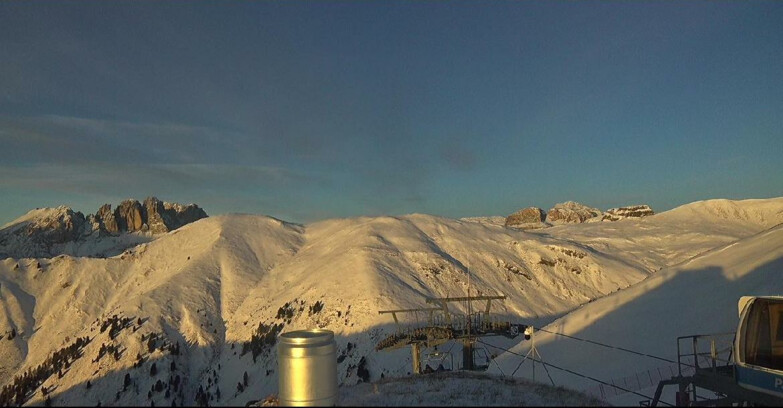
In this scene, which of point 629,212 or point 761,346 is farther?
point 629,212

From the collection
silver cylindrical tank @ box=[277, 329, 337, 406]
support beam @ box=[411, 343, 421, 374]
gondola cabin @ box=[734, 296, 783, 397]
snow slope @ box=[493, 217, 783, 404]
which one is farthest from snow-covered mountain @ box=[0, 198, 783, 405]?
silver cylindrical tank @ box=[277, 329, 337, 406]

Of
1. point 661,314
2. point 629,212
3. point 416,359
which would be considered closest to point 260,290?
point 416,359

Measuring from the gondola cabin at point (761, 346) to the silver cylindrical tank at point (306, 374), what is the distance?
12758 millimetres

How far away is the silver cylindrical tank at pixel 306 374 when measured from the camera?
37.9 ft

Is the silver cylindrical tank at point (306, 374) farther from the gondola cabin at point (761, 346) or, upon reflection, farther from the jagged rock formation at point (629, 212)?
the jagged rock formation at point (629, 212)

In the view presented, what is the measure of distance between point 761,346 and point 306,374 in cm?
1351

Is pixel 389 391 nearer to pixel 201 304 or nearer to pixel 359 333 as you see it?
pixel 359 333

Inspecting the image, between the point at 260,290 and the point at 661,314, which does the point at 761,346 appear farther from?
the point at 260,290

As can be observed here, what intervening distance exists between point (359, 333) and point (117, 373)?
3211 centimetres

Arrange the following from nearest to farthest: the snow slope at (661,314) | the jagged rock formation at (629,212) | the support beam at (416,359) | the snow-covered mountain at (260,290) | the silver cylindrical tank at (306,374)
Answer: the silver cylindrical tank at (306,374) → the snow slope at (661,314) → the support beam at (416,359) → the snow-covered mountain at (260,290) → the jagged rock formation at (629,212)

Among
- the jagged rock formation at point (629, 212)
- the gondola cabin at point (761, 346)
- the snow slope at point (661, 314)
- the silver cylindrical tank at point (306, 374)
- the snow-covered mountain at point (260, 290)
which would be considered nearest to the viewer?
the silver cylindrical tank at point (306, 374)

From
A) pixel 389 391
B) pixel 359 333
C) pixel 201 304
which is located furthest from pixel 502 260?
pixel 389 391

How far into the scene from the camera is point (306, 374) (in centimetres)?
1159

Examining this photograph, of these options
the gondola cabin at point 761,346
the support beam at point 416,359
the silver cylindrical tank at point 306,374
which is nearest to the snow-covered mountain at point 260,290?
the support beam at point 416,359
